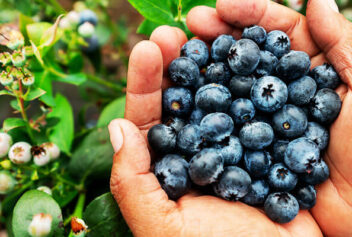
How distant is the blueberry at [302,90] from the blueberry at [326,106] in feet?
0.11

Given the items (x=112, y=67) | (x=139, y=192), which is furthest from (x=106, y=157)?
(x=112, y=67)

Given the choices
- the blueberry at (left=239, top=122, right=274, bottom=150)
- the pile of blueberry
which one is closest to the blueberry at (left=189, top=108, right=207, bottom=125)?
the pile of blueberry

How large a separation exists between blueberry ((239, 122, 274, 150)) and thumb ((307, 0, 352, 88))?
48cm

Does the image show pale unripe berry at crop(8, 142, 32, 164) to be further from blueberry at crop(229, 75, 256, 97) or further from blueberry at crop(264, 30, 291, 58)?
blueberry at crop(264, 30, 291, 58)

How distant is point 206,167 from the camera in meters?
1.10

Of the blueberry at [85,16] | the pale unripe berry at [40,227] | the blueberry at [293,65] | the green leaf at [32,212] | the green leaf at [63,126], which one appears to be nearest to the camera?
the pale unripe berry at [40,227]

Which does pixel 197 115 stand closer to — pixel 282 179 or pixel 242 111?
pixel 242 111

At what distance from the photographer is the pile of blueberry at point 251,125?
1155 millimetres

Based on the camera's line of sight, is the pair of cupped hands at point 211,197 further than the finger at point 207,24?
No

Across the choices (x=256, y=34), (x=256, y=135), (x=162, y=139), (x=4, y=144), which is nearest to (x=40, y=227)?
(x=4, y=144)

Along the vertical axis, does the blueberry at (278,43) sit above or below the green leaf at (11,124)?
above

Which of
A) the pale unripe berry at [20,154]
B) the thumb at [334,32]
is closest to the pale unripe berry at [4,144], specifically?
the pale unripe berry at [20,154]

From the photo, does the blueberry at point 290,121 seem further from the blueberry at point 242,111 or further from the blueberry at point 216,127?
the blueberry at point 216,127

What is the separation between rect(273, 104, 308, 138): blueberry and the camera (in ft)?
4.05
